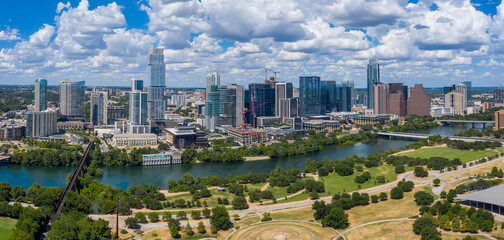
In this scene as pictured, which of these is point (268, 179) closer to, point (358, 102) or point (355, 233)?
point (355, 233)

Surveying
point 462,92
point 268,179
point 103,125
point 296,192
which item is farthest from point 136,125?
point 462,92

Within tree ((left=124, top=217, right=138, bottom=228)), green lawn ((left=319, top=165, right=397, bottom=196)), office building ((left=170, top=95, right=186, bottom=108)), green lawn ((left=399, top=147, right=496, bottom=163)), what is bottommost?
tree ((left=124, top=217, right=138, bottom=228))

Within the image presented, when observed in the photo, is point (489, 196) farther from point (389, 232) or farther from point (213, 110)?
point (213, 110)

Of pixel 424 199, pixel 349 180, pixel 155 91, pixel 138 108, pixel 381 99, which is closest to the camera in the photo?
pixel 424 199

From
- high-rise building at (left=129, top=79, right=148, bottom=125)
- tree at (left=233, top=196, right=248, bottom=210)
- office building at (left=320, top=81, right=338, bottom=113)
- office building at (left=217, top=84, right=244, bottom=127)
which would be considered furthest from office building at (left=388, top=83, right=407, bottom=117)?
tree at (left=233, top=196, right=248, bottom=210)

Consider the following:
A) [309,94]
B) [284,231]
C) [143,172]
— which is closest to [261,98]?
[309,94]

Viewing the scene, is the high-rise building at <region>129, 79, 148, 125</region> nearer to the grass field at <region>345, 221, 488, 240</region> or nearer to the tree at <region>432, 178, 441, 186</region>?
the tree at <region>432, 178, 441, 186</region>
